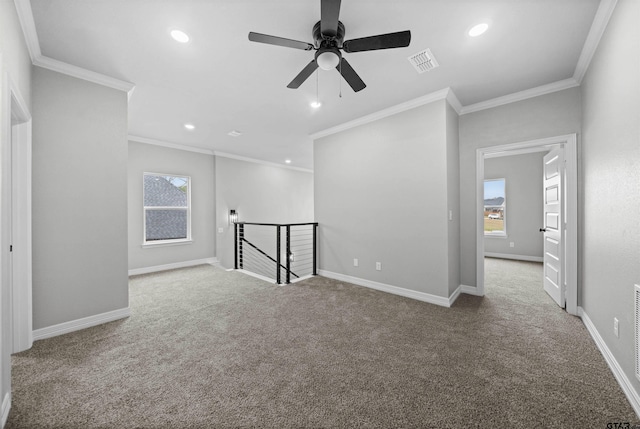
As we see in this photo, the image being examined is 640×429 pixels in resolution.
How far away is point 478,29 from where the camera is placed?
2049mm

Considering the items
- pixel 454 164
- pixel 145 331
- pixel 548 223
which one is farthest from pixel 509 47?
pixel 145 331

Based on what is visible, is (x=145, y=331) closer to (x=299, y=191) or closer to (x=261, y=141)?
(x=261, y=141)

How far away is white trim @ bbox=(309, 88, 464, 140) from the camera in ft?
10.1

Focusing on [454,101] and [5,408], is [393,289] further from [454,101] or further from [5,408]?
[5,408]

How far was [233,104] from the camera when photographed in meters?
3.46

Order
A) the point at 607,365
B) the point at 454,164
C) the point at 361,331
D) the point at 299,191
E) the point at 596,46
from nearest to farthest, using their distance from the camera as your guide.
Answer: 1. the point at 607,365
2. the point at 596,46
3. the point at 361,331
4. the point at 454,164
5. the point at 299,191

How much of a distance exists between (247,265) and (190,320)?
414 cm

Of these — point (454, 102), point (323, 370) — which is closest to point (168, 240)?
point (323, 370)

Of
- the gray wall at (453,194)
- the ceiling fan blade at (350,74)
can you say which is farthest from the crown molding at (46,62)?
the gray wall at (453,194)

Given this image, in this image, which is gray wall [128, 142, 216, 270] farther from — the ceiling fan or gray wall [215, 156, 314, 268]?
the ceiling fan

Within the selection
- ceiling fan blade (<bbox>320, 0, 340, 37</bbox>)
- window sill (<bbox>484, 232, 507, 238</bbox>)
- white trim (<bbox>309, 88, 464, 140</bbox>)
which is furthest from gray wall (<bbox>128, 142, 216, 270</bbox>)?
window sill (<bbox>484, 232, 507, 238</bbox>)

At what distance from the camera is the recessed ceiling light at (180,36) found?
2.07 m

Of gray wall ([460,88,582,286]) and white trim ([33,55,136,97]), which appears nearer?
white trim ([33,55,136,97])

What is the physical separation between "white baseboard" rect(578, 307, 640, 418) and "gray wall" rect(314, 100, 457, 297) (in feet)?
4.06
